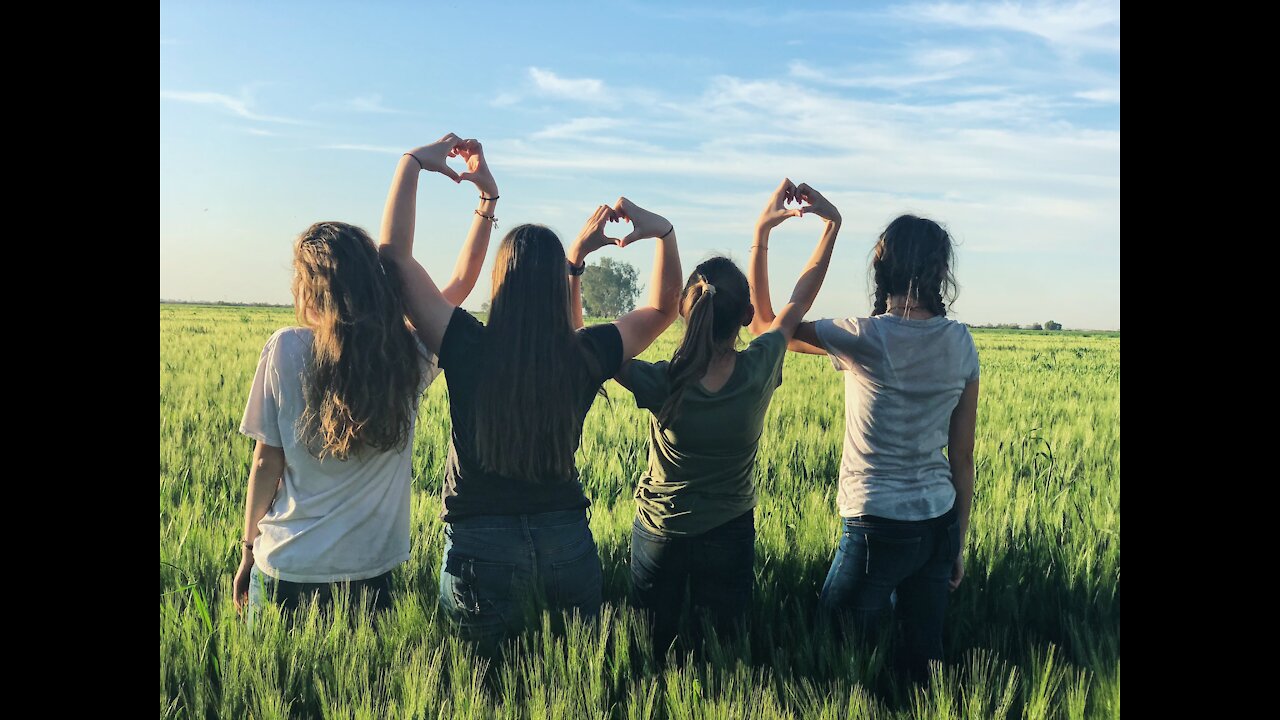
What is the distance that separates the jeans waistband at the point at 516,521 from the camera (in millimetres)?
2459

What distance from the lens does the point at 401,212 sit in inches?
107

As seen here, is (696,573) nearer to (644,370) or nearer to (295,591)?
(644,370)

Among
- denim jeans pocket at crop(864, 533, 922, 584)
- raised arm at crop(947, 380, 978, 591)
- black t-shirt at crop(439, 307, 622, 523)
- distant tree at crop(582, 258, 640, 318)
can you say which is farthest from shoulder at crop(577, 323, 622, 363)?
distant tree at crop(582, 258, 640, 318)

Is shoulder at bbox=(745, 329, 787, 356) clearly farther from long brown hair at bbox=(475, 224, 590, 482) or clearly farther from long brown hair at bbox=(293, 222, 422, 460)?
long brown hair at bbox=(293, 222, 422, 460)

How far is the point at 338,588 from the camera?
8.66 ft

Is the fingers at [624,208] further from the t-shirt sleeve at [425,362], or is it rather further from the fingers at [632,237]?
the t-shirt sleeve at [425,362]

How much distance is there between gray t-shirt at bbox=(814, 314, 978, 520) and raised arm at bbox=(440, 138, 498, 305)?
4.40 ft

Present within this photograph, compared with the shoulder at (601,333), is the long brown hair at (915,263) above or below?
above

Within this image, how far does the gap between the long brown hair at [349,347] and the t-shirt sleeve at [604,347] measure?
586mm

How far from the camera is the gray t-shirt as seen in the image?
2611 millimetres

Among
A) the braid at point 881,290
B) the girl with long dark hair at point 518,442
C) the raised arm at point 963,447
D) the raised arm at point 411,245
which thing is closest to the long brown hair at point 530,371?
the girl with long dark hair at point 518,442

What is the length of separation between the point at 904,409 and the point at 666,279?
35.3 inches

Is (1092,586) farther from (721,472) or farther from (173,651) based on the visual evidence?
(173,651)

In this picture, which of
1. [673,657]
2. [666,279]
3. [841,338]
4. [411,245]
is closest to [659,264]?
[666,279]
